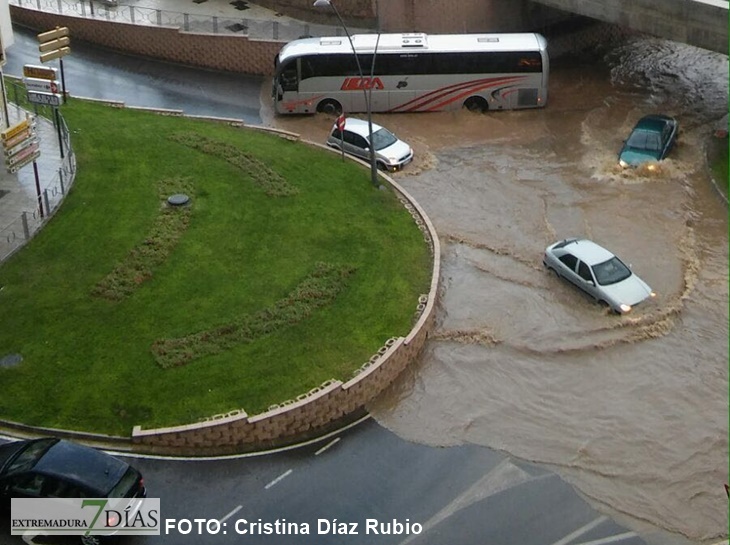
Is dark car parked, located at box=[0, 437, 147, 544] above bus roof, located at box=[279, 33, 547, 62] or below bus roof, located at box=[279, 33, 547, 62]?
below

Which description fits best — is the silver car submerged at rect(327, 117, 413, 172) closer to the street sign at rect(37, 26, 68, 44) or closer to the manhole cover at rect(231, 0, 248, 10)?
the street sign at rect(37, 26, 68, 44)

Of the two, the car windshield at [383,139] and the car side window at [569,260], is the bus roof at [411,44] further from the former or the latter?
the car side window at [569,260]

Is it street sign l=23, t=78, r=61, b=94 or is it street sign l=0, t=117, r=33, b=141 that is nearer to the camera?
street sign l=0, t=117, r=33, b=141

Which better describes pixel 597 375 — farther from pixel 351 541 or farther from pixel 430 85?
pixel 430 85

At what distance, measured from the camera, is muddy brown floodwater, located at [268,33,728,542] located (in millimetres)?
23312

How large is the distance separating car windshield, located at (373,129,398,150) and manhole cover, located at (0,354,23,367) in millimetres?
15914

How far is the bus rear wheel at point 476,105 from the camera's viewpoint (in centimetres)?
4031

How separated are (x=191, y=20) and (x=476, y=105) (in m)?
13.9

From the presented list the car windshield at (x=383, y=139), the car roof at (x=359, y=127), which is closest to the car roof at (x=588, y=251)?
the car windshield at (x=383, y=139)

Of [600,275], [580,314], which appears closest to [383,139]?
[600,275]

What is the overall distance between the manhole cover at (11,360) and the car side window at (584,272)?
1544cm

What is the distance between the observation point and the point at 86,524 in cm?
1953

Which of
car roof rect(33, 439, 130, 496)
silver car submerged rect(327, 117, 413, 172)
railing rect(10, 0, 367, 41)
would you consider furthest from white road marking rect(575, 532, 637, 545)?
railing rect(10, 0, 367, 41)

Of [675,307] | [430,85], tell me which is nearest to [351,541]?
[675,307]
